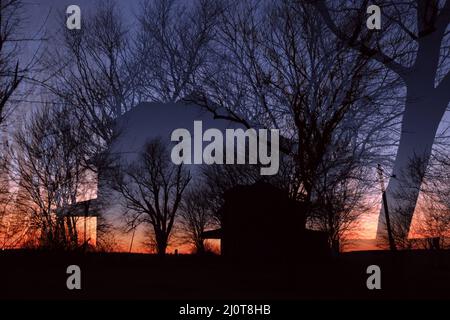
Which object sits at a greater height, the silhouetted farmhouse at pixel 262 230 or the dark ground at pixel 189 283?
the silhouetted farmhouse at pixel 262 230

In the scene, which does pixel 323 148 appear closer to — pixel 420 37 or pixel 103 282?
pixel 420 37

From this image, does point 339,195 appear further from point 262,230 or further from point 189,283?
point 189,283

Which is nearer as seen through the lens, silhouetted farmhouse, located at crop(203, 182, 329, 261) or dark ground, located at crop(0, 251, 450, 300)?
dark ground, located at crop(0, 251, 450, 300)

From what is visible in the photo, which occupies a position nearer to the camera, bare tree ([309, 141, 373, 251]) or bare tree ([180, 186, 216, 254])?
bare tree ([309, 141, 373, 251])

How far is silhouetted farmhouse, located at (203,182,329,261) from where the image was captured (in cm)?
1469

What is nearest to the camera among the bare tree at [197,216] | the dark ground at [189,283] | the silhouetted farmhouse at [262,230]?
the dark ground at [189,283]

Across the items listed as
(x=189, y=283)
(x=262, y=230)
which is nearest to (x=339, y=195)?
(x=262, y=230)

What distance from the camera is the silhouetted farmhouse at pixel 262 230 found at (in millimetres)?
14688

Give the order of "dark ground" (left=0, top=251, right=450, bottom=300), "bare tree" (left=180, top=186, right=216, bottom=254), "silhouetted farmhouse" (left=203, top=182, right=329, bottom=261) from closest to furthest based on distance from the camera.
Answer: "dark ground" (left=0, top=251, right=450, bottom=300)
"silhouetted farmhouse" (left=203, top=182, right=329, bottom=261)
"bare tree" (left=180, top=186, right=216, bottom=254)

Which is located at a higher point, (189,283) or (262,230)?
(262,230)

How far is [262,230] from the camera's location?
22.7 metres

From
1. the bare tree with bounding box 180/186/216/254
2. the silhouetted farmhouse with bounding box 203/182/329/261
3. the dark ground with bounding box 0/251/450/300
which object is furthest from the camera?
the bare tree with bounding box 180/186/216/254

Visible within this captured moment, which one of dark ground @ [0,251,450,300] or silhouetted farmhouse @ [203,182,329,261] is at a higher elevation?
silhouetted farmhouse @ [203,182,329,261]

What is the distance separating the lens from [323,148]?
40.4 feet
